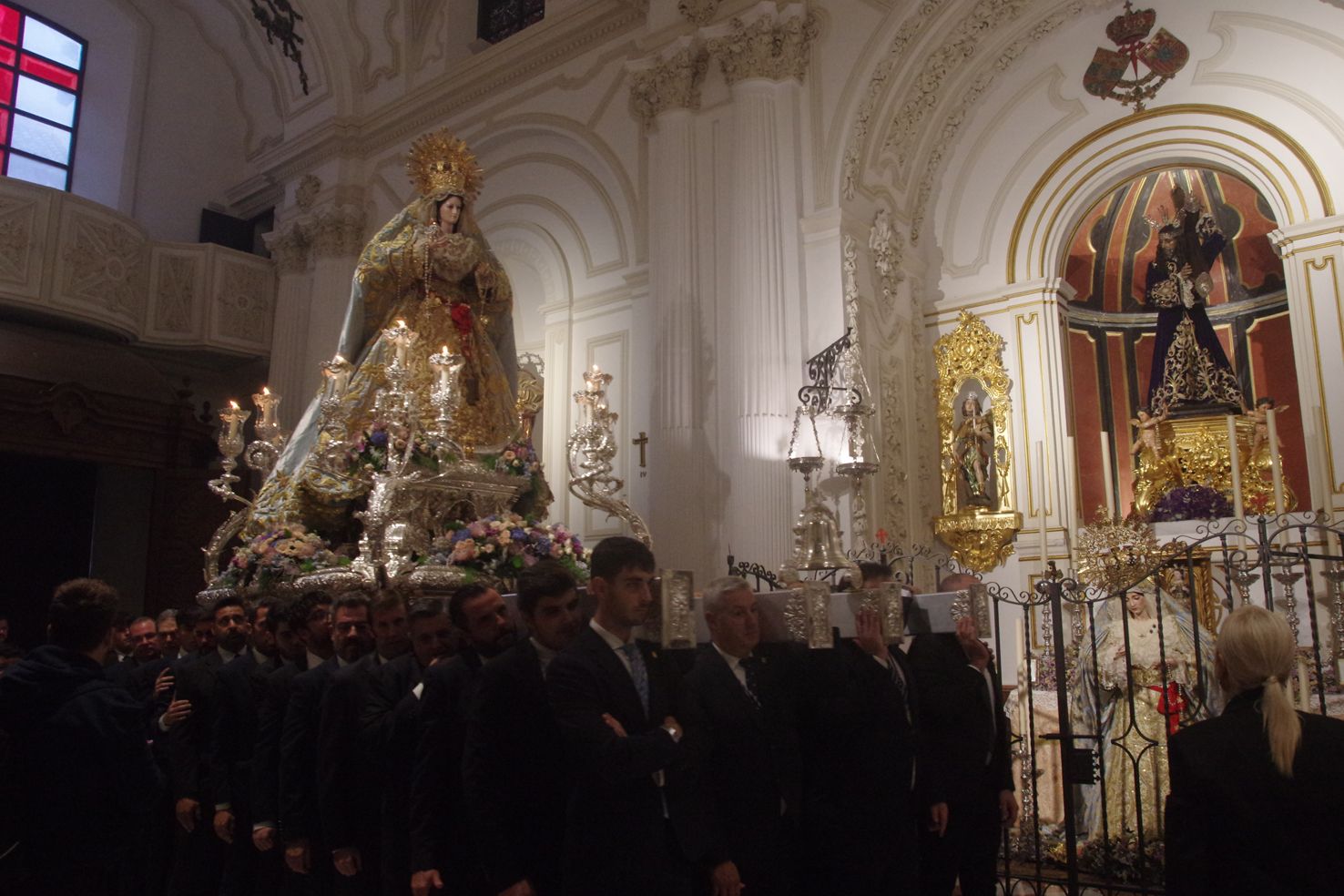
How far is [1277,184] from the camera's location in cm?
839

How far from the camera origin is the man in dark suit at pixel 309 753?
3846 millimetres

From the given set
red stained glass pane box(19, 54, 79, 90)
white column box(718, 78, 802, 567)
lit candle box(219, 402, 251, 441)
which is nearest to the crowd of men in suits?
white column box(718, 78, 802, 567)

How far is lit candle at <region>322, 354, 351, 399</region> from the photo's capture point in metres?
7.56

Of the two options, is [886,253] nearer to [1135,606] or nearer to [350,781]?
[1135,606]

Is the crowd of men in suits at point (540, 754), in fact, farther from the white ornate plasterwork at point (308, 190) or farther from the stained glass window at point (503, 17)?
the stained glass window at point (503, 17)

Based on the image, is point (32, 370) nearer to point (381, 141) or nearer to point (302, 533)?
point (381, 141)

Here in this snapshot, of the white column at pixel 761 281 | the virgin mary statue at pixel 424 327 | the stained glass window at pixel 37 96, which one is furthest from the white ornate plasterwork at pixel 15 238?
the white column at pixel 761 281

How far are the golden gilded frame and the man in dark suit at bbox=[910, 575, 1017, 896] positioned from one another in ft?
15.5

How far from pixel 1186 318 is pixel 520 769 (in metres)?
8.26

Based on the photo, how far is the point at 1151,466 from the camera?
9.09 meters

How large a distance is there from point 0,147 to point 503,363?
334 inches

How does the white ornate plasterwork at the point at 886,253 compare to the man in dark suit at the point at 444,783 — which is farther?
the white ornate plasterwork at the point at 886,253

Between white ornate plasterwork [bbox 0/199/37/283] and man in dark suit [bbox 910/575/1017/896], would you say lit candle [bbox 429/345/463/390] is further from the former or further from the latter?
white ornate plasterwork [bbox 0/199/37/283]

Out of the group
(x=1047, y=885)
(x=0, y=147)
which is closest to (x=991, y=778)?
(x=1047, y=885)
